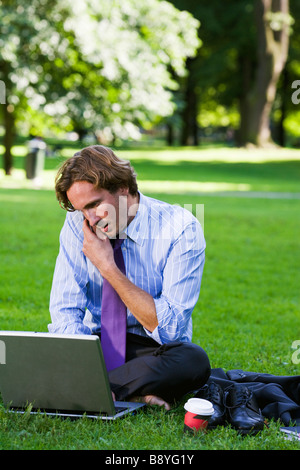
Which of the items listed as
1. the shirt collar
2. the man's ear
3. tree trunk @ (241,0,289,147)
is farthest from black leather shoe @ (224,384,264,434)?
tree trunk @ (241,0,289,147)

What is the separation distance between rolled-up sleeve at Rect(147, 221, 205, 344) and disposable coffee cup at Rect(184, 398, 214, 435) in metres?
0.49

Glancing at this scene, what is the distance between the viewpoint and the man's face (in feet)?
13.1

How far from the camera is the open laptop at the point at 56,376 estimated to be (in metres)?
3.62

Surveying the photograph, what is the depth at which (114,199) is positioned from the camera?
407 cm

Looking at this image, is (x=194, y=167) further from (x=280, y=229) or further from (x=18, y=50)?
(x=280, y=229)

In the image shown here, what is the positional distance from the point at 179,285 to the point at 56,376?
86 cm

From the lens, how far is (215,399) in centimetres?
409

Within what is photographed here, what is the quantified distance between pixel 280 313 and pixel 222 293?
964mm

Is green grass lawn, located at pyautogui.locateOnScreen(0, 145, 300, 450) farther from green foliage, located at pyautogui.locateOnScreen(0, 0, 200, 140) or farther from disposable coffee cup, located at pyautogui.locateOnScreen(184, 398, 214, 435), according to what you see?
green foliage, located at pyautogui.locateOnScreen(0, 0, 200, 140)

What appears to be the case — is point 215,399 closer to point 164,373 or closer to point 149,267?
point 164,373

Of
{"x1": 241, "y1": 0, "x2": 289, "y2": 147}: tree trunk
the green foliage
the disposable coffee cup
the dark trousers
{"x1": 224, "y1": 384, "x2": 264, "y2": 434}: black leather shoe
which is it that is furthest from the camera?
{"x1": 241, "y1": 0, "x2": 289, "y2": 147}: tree trunk

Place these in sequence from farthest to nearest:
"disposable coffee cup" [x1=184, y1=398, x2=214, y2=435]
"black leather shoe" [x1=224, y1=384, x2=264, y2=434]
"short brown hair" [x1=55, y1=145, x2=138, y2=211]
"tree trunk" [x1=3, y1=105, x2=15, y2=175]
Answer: "tree trunk" [x1=3, y1=105, x2=15, y2=175]
"short brown hair" [x1=55, y1=145, x2=138, y2=211]
"black leather shoe" [x1=224, y1=384, x2=264, y2=434]
"disposable coffee cup" [x1=184, y1=398, x2=214, y2=435]

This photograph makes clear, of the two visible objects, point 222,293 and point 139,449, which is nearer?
point 139,449

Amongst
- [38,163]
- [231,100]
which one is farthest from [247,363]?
[231,100]
